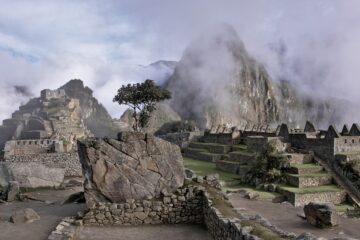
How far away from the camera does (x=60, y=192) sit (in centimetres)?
2108

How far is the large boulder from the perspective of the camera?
1312 cm

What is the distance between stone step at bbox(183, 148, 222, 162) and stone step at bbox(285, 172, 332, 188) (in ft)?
35.6

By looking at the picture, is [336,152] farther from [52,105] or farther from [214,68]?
[214,68]

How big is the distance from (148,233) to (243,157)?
69.5ft

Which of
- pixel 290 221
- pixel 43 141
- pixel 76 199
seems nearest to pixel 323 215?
pixel 290 221

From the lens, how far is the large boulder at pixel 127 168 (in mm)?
13125

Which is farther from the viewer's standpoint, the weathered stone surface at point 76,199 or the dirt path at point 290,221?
the weathered stone surface at point 76,199

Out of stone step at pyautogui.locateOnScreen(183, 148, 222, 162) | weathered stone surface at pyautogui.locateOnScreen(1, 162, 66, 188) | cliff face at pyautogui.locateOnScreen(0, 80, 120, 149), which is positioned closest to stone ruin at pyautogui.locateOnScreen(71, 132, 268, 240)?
weathered stone surface at pyautogui.locateOnScreen(1, 162, 66, 188)

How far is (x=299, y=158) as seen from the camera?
96.1 ft

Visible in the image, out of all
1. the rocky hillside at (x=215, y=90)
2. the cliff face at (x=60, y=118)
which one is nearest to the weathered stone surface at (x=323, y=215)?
the cliff face at (x=60, y=118)

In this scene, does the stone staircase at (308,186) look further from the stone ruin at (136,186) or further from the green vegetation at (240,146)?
the stone ruin at (136,186)

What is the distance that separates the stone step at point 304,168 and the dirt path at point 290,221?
913 cm

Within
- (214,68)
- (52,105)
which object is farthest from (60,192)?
Result: (214,68)

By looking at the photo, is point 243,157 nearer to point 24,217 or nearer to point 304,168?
point 304,168
